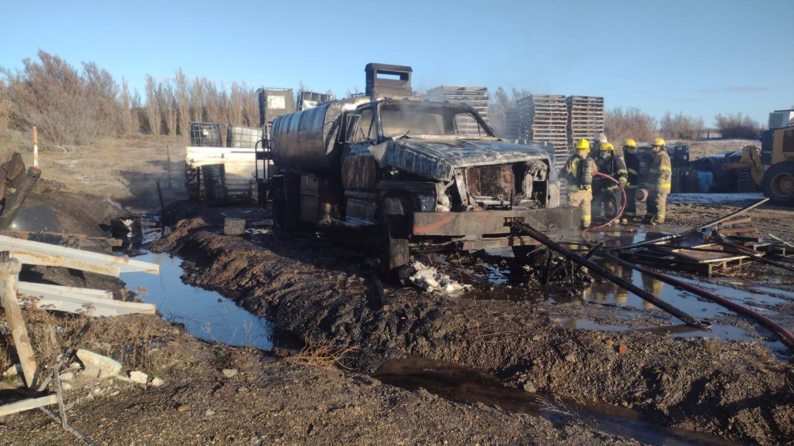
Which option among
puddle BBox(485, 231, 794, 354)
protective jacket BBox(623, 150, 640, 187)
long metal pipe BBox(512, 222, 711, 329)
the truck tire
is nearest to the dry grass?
puddle BBox(485, 231, 794, 354)

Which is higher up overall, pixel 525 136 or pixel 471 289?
pixel 525 136

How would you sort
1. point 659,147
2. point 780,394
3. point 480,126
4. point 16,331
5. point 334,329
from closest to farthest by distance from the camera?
point 16,331 < point 780,394 < point 334,329 < point 480,126 < point 659,147

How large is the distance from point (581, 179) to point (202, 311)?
24.4 feet

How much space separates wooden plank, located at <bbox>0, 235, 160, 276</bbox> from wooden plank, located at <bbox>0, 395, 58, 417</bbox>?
1133 mm

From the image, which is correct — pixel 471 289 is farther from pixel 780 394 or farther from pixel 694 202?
pixel 694 202

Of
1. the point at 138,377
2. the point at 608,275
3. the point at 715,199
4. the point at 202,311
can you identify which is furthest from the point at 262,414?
the point at 715,199

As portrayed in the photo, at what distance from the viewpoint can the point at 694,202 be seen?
17969mm

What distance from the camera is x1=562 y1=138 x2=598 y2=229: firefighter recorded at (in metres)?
11.1

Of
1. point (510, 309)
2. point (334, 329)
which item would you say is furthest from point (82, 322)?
point (510, 309)

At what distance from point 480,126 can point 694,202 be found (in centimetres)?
1216

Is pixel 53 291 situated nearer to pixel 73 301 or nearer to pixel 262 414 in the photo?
pixel 73 301

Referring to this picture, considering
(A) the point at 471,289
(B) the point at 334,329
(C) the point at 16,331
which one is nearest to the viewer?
(C) the point at 16,331

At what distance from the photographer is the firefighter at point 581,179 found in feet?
36.3

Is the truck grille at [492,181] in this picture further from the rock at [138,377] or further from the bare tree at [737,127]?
the bare tree at [737,127]
